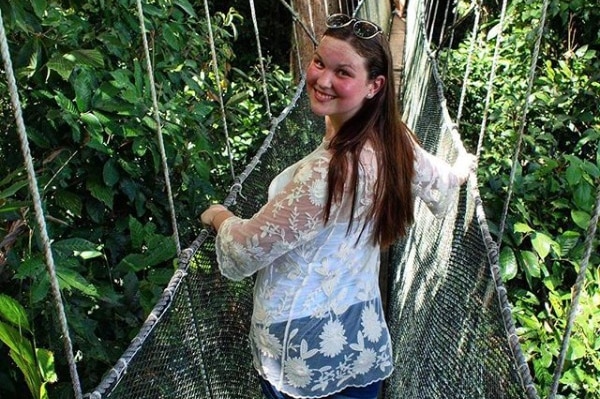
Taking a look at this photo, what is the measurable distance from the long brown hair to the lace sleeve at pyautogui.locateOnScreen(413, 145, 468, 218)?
4 centimetres

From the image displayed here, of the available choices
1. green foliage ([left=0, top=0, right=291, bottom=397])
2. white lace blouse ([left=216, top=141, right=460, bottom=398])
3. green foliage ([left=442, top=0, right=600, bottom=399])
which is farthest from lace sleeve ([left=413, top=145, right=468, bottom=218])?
green foliage ([left=442, top=0, right=600, bottom=399])

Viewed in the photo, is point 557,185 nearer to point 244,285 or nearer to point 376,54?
point 244,285

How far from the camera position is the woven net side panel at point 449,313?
0.99 metres

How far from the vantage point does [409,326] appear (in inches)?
62.1

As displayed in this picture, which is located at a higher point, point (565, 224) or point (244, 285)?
point (244, 285)

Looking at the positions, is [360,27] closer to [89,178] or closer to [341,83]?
[341,83]

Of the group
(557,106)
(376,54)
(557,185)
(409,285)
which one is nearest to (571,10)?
(557,106)

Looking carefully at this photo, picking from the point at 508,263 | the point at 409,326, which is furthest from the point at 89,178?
the point at 508,263

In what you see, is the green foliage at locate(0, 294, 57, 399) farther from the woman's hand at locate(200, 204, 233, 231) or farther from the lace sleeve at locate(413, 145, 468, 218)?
the lace sleeve at locate(413, 145, 468, 218)

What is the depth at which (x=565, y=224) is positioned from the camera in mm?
Answer: 2242

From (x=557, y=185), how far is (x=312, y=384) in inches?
56.6

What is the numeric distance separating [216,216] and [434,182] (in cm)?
34

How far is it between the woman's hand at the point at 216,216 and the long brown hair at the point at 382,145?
8.1 inches

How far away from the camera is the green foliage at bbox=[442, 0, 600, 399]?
1814mm
